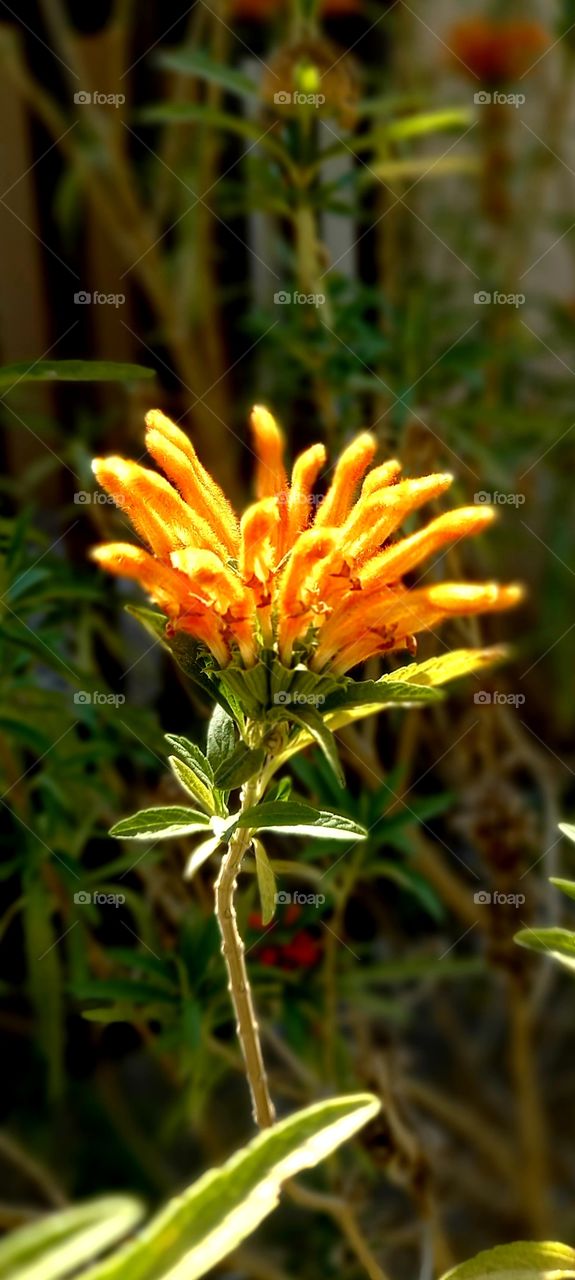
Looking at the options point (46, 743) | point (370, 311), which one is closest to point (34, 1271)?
point (46, 743)

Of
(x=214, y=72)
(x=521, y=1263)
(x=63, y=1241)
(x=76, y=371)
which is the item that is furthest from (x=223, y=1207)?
(x=214, y=72)

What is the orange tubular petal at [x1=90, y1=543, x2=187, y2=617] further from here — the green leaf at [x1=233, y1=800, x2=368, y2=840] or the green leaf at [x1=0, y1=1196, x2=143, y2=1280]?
the green leaf at [x1=0, y1=1196, x2=143, y2=1280]

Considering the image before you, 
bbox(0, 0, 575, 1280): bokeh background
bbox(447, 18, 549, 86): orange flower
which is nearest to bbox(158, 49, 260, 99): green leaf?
bbox(0, 0, 575, 1280): bokeh background

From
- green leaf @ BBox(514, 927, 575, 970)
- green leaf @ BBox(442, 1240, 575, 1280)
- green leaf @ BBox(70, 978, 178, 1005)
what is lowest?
green leaf @ BBox(442, 1240, 575, 1280)

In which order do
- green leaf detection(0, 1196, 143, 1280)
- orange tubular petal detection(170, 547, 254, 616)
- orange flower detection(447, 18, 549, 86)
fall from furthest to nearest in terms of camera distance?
orange flower detection(447, 18, 549, 86)
orange tubular petal detection(170, 547, 254, 616)
green leaf detection(0, 1196, 143, 1280)

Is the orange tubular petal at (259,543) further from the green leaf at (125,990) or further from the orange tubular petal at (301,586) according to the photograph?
the green leaf at (125,990)

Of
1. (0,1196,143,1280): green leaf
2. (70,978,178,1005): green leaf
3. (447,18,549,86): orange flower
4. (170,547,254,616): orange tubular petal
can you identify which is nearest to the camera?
(0,1196,143,1280): green leaf
